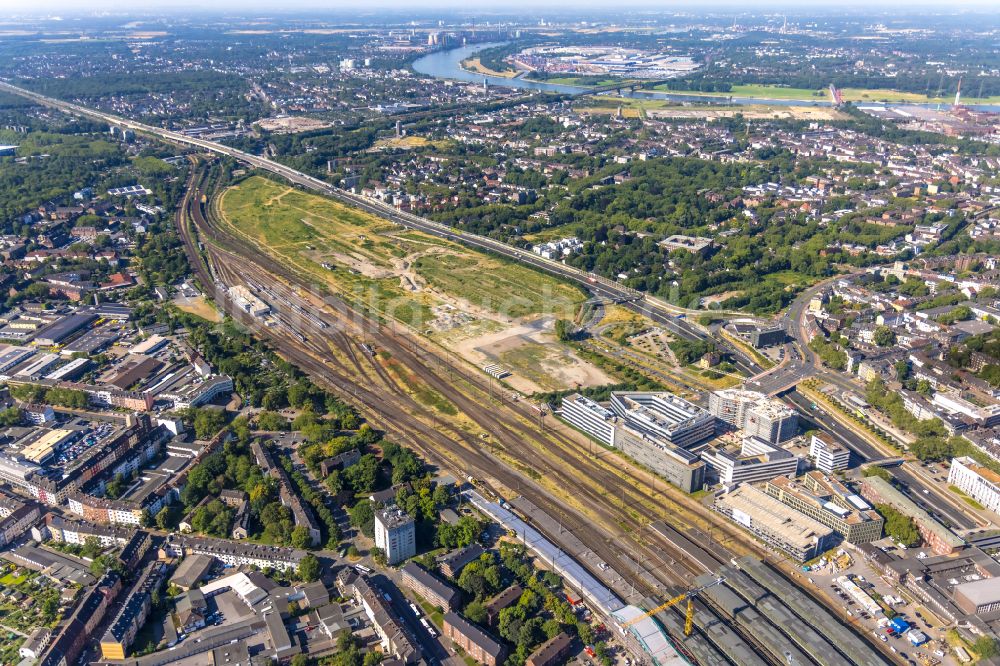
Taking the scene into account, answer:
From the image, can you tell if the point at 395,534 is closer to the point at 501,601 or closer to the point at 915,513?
the point at 501,601

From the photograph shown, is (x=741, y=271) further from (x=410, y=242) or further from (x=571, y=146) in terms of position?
(x=571, y=146)

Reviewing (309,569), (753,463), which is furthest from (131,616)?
(753,463)

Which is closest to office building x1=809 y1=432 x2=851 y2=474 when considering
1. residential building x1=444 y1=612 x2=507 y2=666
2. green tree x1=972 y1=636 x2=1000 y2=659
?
green tree x1=972 y1=636 x2=1000 y2=659

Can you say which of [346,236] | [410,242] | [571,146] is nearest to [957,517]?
[410,242]

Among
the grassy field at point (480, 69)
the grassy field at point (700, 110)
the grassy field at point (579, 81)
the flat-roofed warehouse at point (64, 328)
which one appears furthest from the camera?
the grassy field at point (480, 69)

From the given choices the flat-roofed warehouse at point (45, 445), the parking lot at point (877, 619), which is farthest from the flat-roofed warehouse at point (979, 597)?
the flat-roofed warehouse at point (45, 445)

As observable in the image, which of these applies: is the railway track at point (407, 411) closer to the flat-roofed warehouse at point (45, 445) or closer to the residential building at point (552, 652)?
the residential building at point (552, 652)
